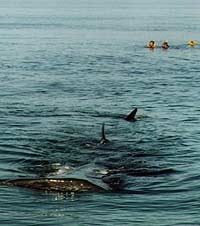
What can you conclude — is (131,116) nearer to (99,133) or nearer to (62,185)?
(99,133)

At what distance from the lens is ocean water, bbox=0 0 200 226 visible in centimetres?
1583

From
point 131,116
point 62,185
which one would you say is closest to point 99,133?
point 131,116

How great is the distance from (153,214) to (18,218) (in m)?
3.28

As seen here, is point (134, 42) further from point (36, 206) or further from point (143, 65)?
point (36, 206)

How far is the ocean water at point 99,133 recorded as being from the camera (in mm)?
15828

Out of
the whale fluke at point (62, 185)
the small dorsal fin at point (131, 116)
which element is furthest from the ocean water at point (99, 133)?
the small dorsal fin at point (131, 116)

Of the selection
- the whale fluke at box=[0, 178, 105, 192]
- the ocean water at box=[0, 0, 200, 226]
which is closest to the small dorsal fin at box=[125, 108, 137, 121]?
the ocean water at box=[0, 0, 200, 226]

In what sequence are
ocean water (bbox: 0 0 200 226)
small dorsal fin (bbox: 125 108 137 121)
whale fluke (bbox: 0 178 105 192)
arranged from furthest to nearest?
1. small dorsal fin (bbox: 125 108 137 121)
2. whale fluke (bbox: 0 178 105 192)
3. ocean water (bbox: 0 0 200 226)

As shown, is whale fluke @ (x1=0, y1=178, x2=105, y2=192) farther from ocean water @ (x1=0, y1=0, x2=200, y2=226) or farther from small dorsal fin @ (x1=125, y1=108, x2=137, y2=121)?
small dorsal fin @ (x1=125, y1=108, x2=137, y2=121)

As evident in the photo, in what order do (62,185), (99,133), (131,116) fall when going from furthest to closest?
1. (131,116)
2. (99,133)
3. (62,185)

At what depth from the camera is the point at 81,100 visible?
1348 inches

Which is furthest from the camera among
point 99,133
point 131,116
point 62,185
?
point 131,116

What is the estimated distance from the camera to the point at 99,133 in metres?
25.9

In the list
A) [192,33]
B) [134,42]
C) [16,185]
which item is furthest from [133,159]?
[192,33]
